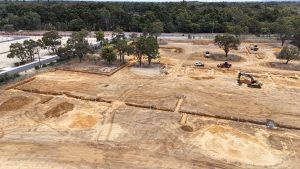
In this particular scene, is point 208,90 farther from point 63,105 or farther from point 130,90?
point 63,105

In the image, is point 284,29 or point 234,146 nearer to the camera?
point 234,146

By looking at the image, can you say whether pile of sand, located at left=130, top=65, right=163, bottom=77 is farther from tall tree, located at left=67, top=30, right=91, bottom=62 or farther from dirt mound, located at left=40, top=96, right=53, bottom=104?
dirt mound, located at left=40, top=96, right=53, bottom=104

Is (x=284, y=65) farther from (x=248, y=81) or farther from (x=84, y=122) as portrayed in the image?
(x=84, y=122)

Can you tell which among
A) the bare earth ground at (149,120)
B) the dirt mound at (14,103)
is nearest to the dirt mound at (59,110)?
the bare earth ground at (149,120)

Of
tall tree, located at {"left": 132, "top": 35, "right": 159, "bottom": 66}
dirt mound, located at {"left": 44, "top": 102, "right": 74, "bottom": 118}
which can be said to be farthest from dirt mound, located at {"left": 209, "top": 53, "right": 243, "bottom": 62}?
dirt mound, located at {"left": 44, "top": 102, "right": 74, "bottom": 118}

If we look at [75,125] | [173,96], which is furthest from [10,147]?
[173,96]

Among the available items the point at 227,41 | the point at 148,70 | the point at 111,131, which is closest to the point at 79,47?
the point at 148,70
